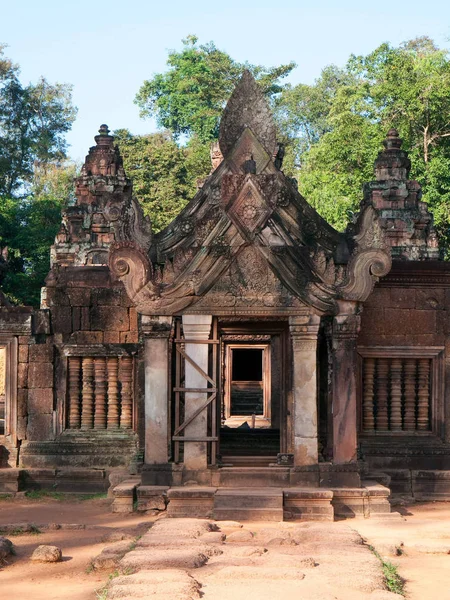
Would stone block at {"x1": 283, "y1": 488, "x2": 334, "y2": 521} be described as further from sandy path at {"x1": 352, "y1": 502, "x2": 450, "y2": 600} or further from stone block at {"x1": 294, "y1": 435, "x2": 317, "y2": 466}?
stone block at {"x1": 294, "y1": 435, "x2": 317, "y2": 466}

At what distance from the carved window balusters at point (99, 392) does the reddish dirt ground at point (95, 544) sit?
49.9 inches

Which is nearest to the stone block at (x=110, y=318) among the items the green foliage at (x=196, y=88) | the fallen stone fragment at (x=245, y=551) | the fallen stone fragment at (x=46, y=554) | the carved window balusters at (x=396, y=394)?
the carved window balusters at (x=396, y=394)

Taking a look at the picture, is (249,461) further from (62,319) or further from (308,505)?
(62,319)

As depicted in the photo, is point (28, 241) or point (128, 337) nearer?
point (128, 337)

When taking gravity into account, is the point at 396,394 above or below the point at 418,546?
above

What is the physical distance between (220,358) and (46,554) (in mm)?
4241

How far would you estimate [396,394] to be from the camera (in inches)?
547

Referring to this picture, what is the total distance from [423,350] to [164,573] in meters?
7.09

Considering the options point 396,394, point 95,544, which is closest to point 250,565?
point 95,544

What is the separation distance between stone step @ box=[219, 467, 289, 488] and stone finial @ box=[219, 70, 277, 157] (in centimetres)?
350

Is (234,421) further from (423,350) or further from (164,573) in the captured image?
(164,573)

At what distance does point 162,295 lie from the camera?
1169 cm

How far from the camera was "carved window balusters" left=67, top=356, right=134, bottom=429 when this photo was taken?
550 inches

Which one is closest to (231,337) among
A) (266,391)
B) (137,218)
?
(266,391)
